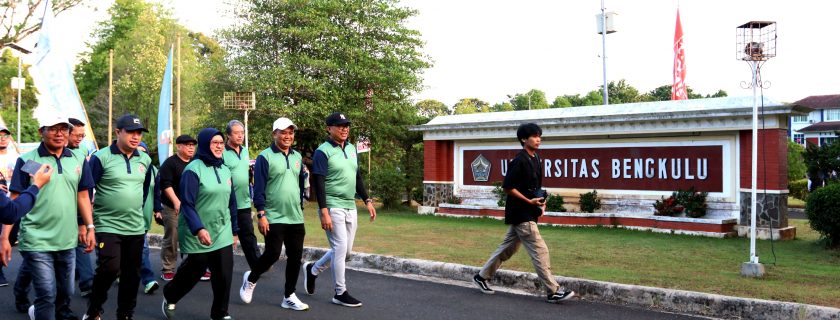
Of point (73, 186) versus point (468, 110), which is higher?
point (468, 110)

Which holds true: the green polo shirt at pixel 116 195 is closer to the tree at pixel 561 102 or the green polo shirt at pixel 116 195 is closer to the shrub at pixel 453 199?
the shrub at pixel 453 199

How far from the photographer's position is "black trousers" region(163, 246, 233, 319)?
5.82m

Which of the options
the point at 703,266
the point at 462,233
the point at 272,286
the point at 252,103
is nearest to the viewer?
the point at 272,286

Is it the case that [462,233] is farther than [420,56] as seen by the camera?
No

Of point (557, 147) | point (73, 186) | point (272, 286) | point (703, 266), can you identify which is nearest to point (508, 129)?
point (557, 147)

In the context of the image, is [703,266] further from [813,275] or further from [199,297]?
[199,297]

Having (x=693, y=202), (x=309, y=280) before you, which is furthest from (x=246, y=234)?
(x=693, y=202)

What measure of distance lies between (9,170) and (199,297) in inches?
93.1

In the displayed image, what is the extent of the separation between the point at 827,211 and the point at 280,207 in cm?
796

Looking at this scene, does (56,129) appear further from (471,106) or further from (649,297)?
(471,106)

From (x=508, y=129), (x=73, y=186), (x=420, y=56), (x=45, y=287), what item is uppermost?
(x=420, y=56)

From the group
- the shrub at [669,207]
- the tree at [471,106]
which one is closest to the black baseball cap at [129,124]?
the shrub at [669,207]

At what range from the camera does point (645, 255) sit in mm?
10062

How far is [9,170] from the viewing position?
24.7ft
